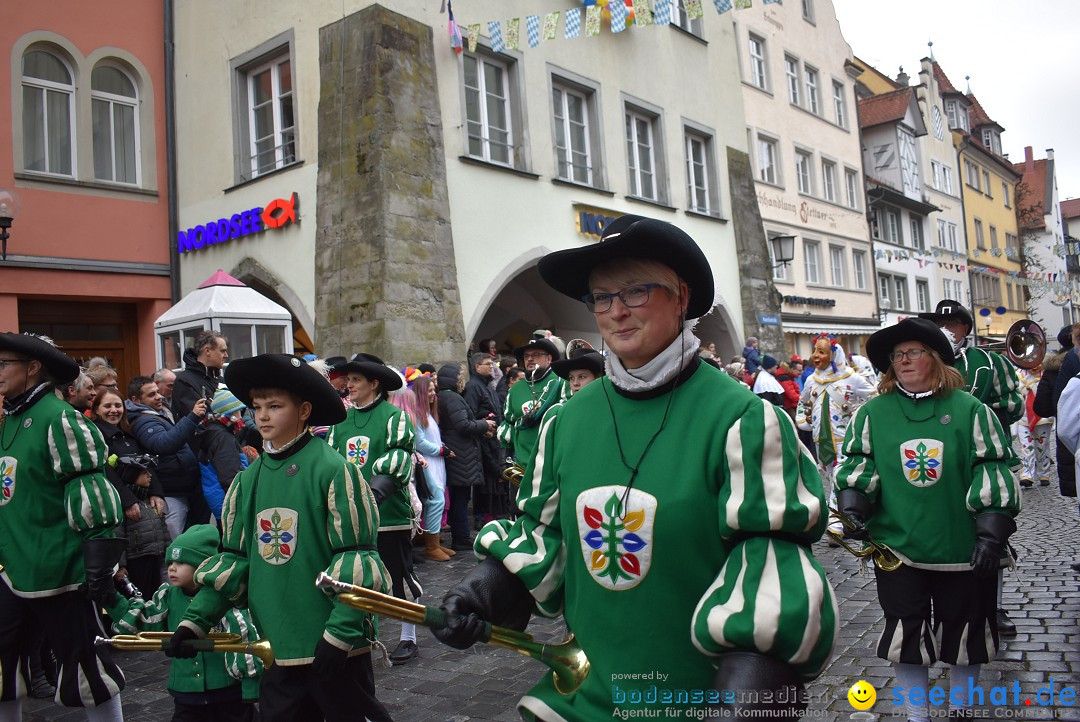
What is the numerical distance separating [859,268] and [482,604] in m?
30.1

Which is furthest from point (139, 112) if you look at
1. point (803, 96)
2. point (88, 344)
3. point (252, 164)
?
point (803, 96)

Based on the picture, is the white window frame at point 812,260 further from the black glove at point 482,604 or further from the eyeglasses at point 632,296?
the black glove at point 482,604

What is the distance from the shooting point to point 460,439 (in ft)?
31.3

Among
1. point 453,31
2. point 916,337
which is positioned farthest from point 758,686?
point 453,31

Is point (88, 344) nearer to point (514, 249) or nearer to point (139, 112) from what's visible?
point (139, 112)

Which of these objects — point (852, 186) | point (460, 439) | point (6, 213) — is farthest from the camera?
point (852, 186)

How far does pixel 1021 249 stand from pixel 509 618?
54.1 meters

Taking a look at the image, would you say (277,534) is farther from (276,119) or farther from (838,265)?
(838,265)

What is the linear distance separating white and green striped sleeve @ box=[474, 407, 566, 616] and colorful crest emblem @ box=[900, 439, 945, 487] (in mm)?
2481

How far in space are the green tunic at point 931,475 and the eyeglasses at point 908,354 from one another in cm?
18

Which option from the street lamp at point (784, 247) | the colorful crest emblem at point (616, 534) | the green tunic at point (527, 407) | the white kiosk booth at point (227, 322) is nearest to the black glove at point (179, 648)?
the colorful crest emblem at point (616, 534)

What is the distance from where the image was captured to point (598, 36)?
17.0m

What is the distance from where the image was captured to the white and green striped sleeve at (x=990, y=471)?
3988 millimetres

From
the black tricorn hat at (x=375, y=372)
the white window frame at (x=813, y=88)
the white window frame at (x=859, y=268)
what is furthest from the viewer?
the white window frame at (x=859, y=268)
